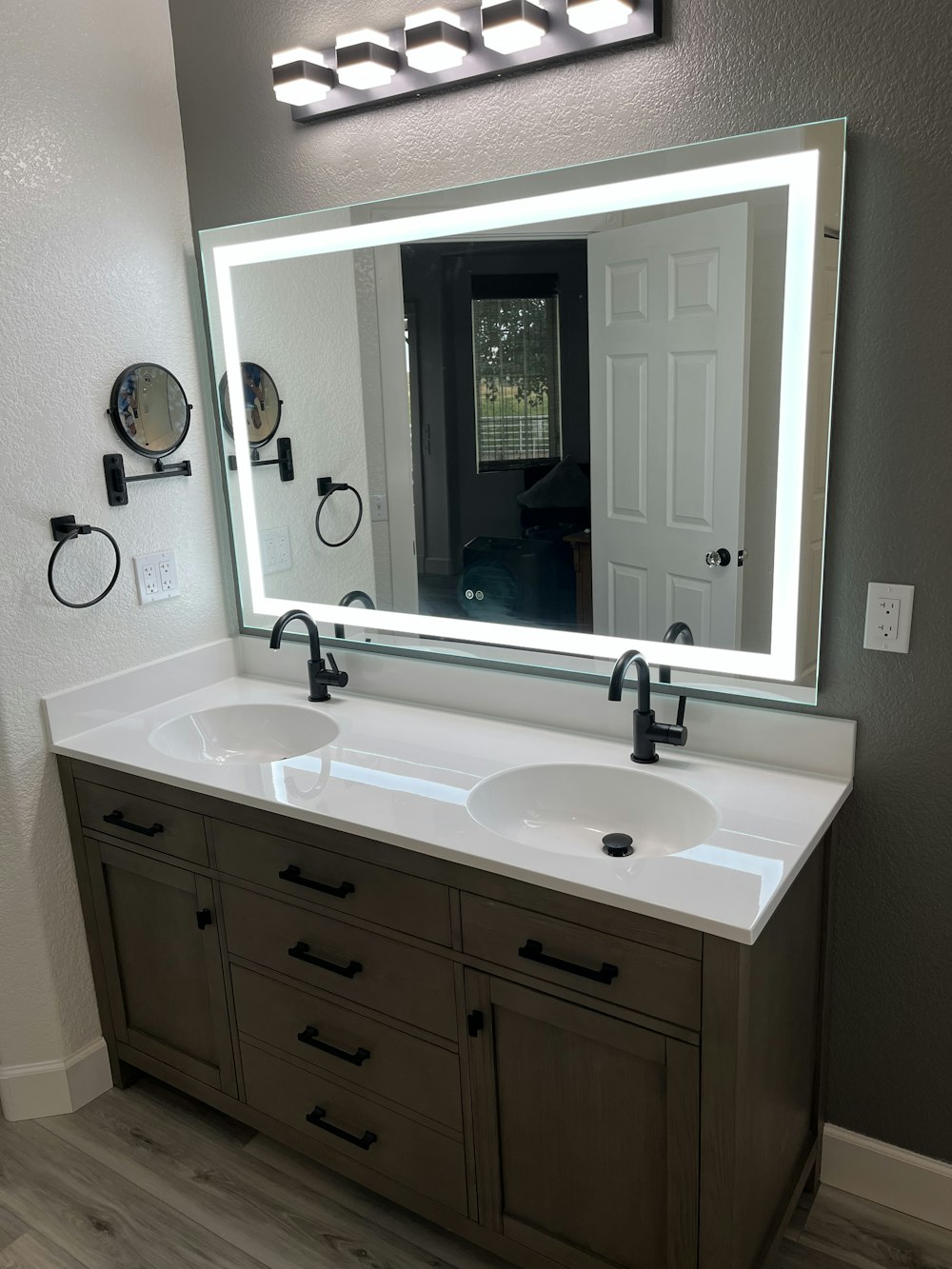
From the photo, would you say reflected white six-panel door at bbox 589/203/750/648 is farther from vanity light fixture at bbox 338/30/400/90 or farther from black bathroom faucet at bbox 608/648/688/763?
vanity light fixture at bbox 338/30/400/90

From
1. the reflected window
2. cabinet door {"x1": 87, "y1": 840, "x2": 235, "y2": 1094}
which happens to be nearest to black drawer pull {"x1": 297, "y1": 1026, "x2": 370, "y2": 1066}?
cabinet door {"x1": 87, "y1": 840, "x2": 235, "y2": 1094}

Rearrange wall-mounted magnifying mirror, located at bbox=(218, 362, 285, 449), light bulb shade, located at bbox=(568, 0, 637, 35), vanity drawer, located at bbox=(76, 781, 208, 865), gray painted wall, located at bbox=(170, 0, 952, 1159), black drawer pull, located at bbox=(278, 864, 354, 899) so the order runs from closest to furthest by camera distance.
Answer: gray painted wall, located at bbox=(170, 0, 952, 1159)
light bulb shade, located at bbox=(568, 0, 637, 35)
black drawer pull, located at bbox=(278, 864, 354, 899)
vanity drawer, located at bbox=(76, 781, 208, 865)
wall-mounted magnifying mirror, located at bbox=(218, 362, 285, 449)

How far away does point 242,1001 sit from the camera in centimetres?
194

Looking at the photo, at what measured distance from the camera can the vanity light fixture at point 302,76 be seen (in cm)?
193

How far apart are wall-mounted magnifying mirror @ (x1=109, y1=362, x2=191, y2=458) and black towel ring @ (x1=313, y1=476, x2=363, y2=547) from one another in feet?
1.17

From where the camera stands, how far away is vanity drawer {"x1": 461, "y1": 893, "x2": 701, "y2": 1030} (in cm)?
135

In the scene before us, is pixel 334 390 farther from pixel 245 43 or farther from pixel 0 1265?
pixel 0 1265

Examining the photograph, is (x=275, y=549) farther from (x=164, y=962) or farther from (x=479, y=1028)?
(x=479, y=1028)

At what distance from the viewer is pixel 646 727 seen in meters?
1.77

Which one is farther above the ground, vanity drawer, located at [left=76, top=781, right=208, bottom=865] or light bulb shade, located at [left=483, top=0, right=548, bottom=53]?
light bulb shade, located at [left=483, top=0, right=548, bottom=53]

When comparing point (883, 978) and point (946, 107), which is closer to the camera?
point (946, 107)

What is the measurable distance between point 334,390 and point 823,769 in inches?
52.1

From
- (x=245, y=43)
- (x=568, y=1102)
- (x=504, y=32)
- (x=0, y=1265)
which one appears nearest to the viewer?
(x=568, y=1102)

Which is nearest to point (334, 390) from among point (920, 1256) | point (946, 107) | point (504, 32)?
point (504, 32)
